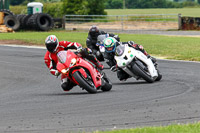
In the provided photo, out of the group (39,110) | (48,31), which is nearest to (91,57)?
(39,110)

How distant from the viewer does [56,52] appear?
38.5 feet

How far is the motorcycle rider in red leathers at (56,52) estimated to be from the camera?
453 inches

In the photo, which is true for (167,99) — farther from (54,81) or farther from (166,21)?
(166,21)

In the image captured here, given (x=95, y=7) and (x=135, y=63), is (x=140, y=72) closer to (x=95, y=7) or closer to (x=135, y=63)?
(x=135, y=63)

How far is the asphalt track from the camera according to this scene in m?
7.75

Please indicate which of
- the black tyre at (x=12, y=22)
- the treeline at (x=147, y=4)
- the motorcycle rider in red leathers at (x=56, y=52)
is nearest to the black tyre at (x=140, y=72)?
the motorcycle rider in red leathers at (x=56, y=52)

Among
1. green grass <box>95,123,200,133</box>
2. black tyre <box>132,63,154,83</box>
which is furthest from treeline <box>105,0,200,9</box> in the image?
green grass <box>95,123,200,133</box>

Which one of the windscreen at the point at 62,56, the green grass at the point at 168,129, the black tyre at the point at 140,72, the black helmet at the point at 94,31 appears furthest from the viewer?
the black helmet at the point at 94,31

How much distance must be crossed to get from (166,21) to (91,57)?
32852mm

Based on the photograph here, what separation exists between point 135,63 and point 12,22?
30.6 meters

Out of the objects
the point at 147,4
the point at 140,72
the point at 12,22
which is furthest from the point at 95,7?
the point at 147,4

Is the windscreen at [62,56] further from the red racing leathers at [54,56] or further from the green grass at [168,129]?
the green grass at [168,129]

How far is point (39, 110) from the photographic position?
9.09 metres

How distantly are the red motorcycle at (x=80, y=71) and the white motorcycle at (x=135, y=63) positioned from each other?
1398mm
